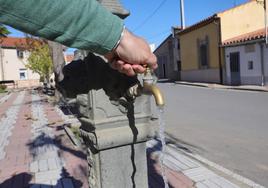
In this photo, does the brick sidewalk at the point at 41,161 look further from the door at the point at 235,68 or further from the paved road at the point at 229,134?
the door at the point at 235,68

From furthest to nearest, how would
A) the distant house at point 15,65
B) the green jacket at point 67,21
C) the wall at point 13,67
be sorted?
the wall at point 13,67 < the distant house at point 15,65 < the green jacket at point 67,21

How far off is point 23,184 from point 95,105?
10.7ft

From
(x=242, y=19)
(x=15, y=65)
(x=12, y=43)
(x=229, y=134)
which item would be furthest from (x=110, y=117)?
(x=12, y=43)

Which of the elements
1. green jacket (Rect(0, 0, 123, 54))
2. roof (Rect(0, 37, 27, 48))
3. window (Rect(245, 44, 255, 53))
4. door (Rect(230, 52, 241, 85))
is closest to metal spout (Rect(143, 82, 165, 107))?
green jacket (Rect(0, 0, 123, 54))

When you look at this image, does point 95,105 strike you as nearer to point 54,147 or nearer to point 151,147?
point 151,147

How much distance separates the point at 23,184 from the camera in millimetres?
4668

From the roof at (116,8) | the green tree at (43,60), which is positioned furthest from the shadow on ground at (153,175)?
the green tree at (43,60)

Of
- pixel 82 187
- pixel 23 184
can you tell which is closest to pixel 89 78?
pixel 82 187

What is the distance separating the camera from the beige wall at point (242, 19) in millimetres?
24578

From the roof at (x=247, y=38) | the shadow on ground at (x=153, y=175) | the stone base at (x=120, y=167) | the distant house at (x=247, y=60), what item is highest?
the roof at (x=247, y=38)

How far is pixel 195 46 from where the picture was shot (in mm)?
28906

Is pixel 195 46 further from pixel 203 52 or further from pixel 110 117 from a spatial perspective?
pixel 110 117

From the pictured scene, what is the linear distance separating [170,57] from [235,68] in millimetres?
16337

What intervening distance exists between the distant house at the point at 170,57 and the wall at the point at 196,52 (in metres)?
2.56
